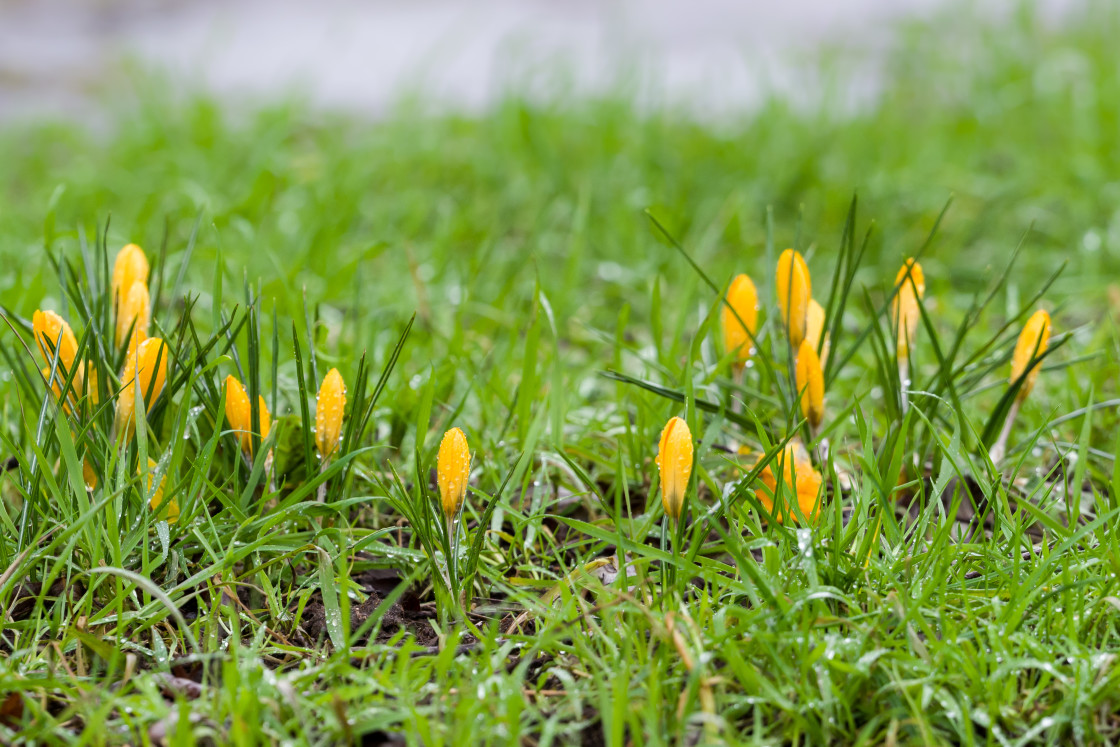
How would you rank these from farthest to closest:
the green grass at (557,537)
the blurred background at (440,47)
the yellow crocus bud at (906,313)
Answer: the blurred background at (440,47) < the yellow crocus bud at (906,313) < the green grass at (557,537)

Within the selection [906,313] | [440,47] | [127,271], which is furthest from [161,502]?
[440,47]

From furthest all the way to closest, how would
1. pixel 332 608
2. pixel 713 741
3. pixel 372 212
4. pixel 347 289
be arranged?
pixel 372 212 → pixel 347 289 → pixel 332 608 → pixel 713 741

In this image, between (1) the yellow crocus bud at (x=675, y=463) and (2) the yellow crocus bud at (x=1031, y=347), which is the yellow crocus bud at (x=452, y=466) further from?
(2) the yellow crocus bud at (x=1031, y=347)

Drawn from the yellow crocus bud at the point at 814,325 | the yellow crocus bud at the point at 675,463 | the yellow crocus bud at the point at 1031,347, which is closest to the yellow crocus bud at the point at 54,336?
the yellow crocus bud at the point at 675,463

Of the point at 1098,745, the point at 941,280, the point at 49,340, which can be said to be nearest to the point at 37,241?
the point at 49,340

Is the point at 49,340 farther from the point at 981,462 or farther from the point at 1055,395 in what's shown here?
the point at 1055,395

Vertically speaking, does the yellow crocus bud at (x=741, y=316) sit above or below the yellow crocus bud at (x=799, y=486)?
above
